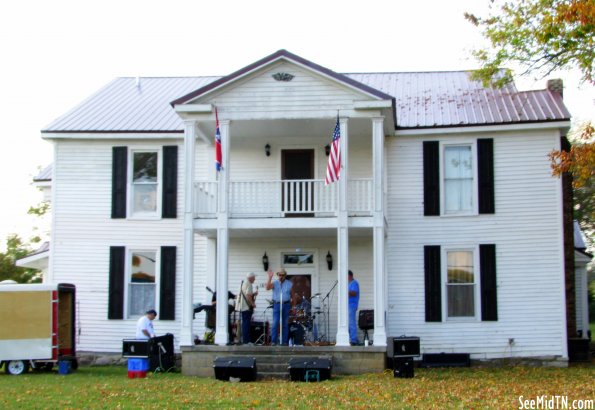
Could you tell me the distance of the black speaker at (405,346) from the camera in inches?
667

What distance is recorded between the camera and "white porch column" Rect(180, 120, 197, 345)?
19.2m

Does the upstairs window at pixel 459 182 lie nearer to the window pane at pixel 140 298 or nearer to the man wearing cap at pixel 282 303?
the man wearing cap at pixel 282 303

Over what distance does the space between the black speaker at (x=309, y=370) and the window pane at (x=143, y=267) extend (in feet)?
20.7

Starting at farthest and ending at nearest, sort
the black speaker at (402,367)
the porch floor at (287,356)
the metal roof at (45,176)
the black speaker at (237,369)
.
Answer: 1. the metal roof at (45,176)
2. the porch floor at (287,356)
3. the black speaker at (402,367)
4. the black speaker at (237,369)

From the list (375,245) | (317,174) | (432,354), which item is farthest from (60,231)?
(432,354)

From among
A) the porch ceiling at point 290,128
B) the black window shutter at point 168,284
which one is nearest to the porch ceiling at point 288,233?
the black window shutter at point 168,284

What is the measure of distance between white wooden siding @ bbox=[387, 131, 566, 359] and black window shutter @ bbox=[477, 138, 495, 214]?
0.13 m

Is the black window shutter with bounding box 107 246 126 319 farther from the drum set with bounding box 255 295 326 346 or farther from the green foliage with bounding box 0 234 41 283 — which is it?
the green foliage with bounding box 0 234 41 283

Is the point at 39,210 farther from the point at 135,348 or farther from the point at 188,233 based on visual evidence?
the point at 135,348

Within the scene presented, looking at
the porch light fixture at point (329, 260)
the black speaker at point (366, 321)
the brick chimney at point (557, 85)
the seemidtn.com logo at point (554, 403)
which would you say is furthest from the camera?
A: the brick chimney at point (557, 85)

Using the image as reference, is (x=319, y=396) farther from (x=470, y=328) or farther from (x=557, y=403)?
(x=470, y=328)

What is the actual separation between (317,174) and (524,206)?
5.14 m

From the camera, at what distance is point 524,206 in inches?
826

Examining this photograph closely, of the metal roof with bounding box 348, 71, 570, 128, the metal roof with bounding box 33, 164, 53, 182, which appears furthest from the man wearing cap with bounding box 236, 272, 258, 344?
the metal roof with bounding box 33, 164, 53, 182
